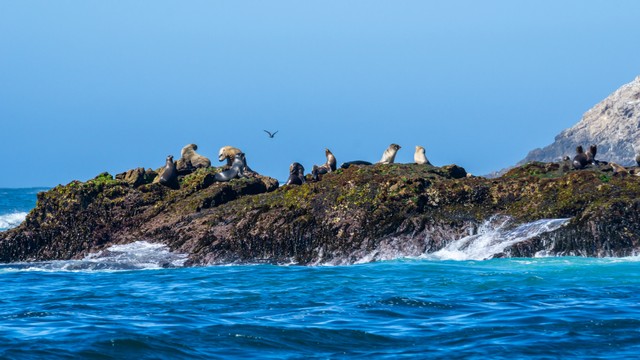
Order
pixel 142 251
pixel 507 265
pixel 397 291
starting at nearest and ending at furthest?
pixel 397 291
pixel 507 265
pixel 142 251

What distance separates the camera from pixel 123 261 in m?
25.2

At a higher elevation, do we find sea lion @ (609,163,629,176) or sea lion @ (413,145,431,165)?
sea lion @ (413,145,431,165)

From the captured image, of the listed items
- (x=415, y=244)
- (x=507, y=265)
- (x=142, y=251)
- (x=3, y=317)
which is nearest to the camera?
(x=3, y=317)

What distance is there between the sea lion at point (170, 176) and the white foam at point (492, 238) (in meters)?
8.79

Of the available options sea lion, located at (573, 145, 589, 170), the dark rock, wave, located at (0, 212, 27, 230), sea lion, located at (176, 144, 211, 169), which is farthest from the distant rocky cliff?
the dark rock

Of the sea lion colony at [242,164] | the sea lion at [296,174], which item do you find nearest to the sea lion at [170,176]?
the sea lion colony at [242,164]

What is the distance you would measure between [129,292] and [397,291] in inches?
212

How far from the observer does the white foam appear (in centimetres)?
2317

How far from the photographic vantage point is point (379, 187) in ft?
83.3

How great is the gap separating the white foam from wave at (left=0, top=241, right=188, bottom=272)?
259 inches

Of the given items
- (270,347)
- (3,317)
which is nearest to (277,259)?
(3,317)

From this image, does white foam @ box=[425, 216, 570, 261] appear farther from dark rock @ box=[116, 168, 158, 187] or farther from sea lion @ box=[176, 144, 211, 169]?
sea lion @ box=[176, 144, 211, 169]

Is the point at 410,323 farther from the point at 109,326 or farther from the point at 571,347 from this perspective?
the point at 109,326

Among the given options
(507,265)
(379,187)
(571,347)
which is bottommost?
(571,347)
